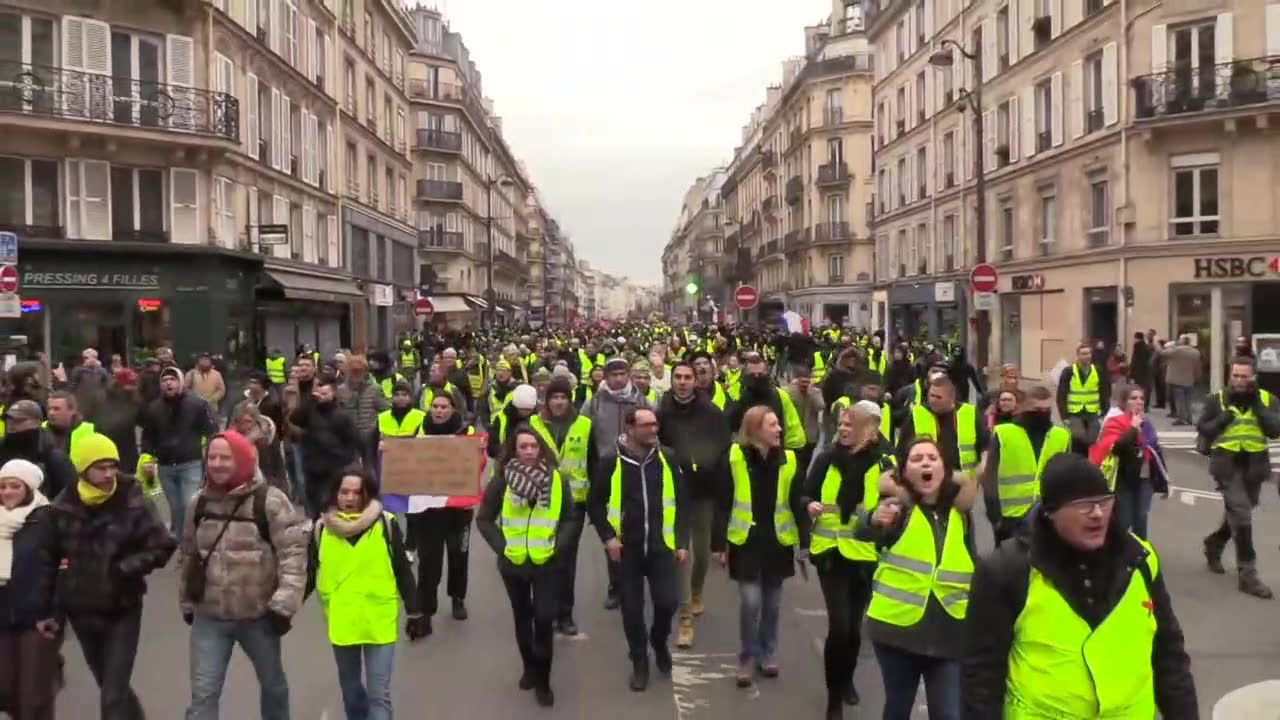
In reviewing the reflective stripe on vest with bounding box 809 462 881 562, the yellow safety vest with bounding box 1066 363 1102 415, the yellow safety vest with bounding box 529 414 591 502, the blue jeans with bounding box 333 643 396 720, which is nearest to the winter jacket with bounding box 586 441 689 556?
the reflective stripe on vest with bounding box 809 462 881 562

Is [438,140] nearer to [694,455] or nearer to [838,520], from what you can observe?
[694,455]

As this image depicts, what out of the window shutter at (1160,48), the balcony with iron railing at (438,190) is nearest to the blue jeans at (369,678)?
the window shutter at (1160,48)

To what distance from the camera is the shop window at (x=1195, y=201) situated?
80.8ft

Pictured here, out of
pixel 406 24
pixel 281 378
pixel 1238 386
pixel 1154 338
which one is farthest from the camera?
pixel 406 24

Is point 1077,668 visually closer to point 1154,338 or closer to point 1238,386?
point 1238,386

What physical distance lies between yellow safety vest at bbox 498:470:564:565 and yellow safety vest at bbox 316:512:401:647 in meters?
1.06

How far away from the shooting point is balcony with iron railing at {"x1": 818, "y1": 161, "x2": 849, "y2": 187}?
59.4 meters

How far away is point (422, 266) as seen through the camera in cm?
5922

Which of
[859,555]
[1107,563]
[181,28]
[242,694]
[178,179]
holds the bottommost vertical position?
[242,694]

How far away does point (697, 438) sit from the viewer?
747cm

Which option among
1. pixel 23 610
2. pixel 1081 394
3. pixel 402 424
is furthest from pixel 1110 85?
pixel 23 610

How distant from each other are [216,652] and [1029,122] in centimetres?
3005

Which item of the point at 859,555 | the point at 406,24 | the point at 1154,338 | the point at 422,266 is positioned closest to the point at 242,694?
the point at 859,555

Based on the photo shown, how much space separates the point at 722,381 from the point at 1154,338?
14.2m
